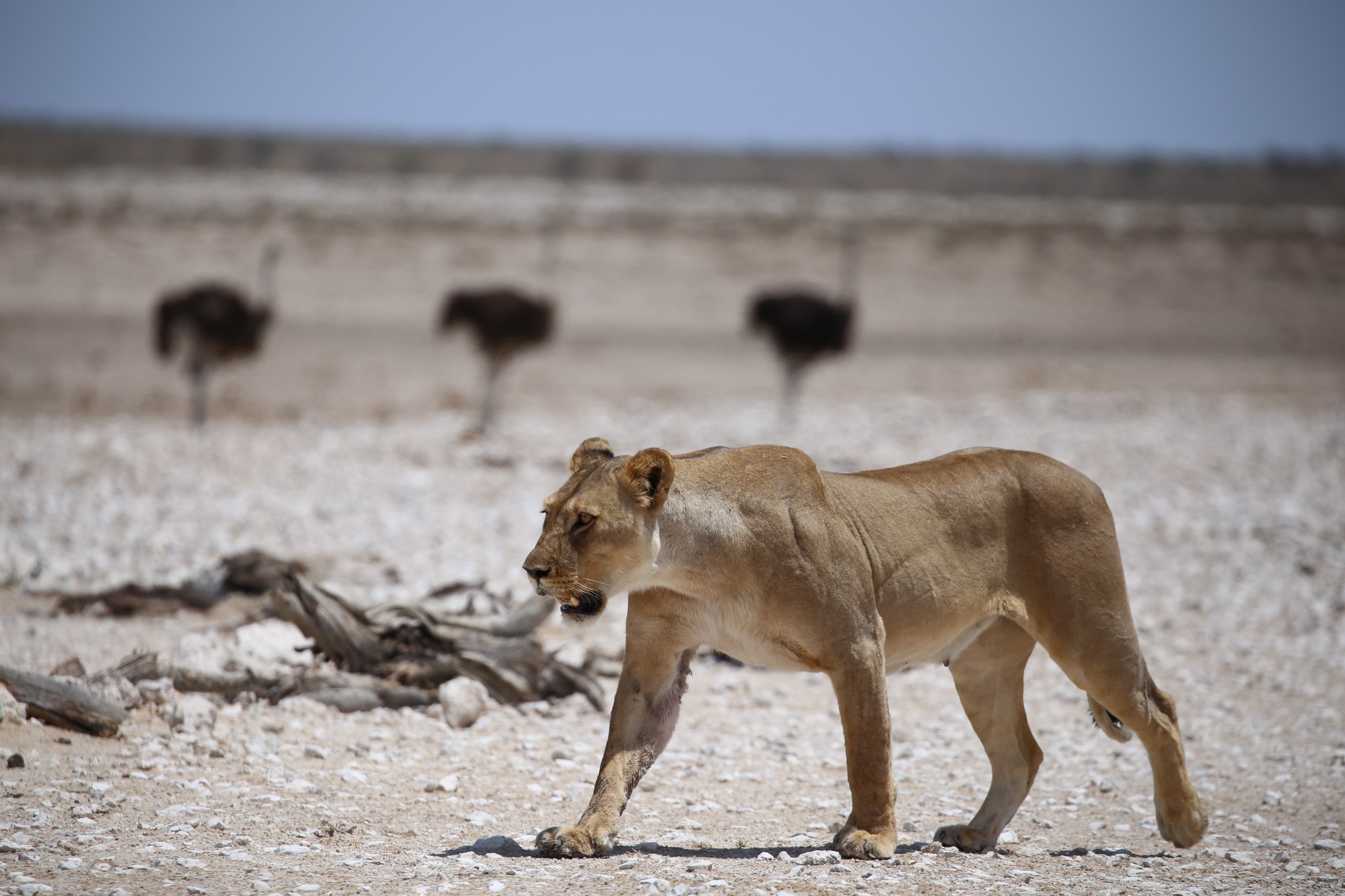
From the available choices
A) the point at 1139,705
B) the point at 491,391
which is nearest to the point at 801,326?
the point at 491,391

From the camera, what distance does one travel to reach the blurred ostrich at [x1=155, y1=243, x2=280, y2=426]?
21625 mm

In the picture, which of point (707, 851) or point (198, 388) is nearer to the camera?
point (707, 851)

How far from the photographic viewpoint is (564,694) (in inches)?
324

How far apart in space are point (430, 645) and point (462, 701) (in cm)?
60

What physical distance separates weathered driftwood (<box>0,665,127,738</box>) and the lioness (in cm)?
289

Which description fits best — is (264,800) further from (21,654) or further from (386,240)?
(386,240)

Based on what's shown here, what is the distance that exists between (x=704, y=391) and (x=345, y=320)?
1297cm

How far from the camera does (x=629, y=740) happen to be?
525cm

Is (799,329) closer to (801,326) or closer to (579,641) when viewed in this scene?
(801,326)

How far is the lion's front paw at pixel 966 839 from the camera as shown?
583cm

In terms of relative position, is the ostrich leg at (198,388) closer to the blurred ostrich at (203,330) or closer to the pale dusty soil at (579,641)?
the blurred ostrich at (203,330)

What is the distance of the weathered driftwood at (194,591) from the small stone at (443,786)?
3.54m

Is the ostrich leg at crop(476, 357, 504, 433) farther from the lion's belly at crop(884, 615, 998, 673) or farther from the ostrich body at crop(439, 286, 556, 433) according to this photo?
the lion's belly at crop(884, 615, 998, 673)

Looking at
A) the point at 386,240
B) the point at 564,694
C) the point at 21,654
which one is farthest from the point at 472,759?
the point at 386,240
